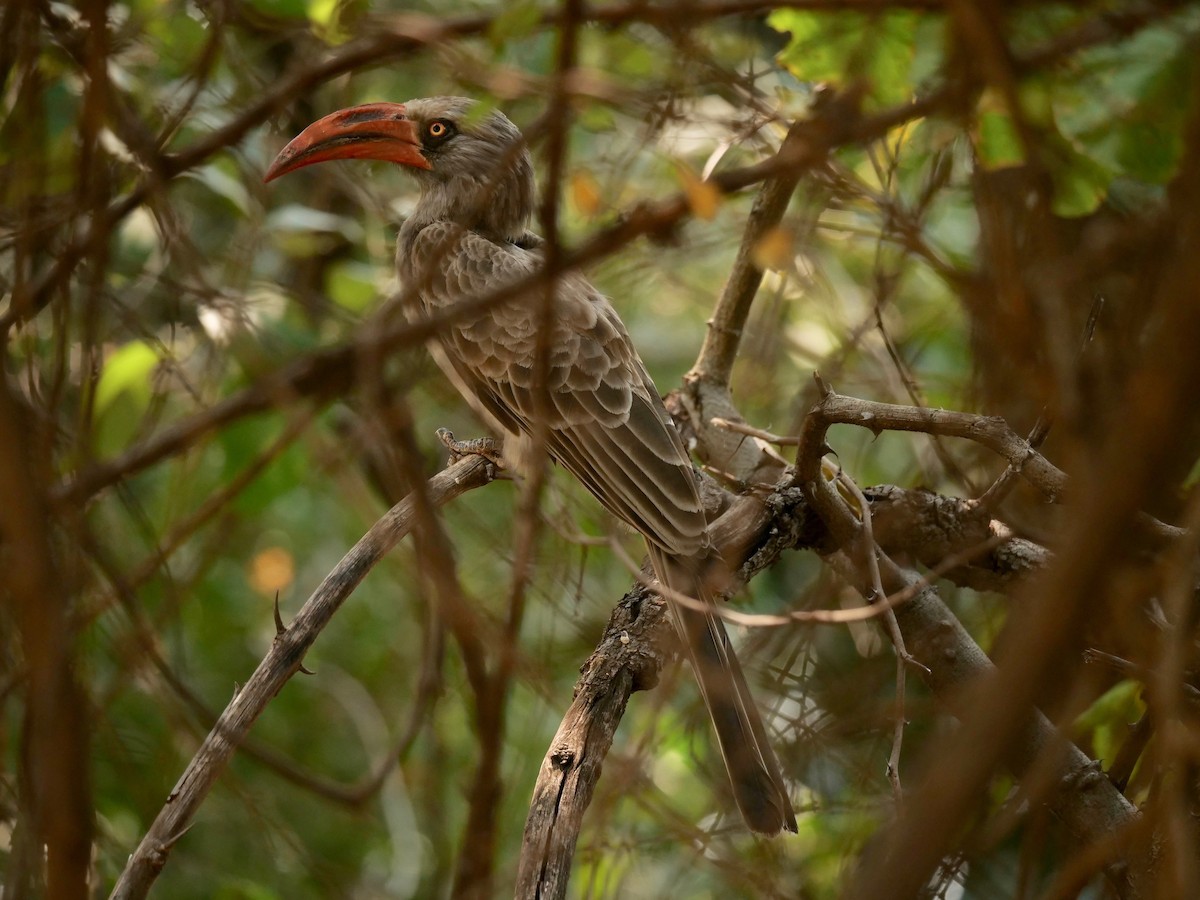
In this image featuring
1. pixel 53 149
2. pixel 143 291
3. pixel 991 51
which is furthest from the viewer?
pixel 143 291

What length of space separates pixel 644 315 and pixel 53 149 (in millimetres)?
3314

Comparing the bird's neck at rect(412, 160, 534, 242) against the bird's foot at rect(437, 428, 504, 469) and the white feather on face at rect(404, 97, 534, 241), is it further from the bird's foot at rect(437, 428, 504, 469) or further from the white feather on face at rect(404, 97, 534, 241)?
the bird's foot at rect(437, 428, 504, 469)

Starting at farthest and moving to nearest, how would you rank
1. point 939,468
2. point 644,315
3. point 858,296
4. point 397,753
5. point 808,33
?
point 644,315
point 858,296
point 939,468
point 808,33
point 397,753

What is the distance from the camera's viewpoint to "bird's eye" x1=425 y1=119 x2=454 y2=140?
13.5 ft

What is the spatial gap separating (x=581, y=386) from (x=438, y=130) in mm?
1268

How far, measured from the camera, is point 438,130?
412 cm

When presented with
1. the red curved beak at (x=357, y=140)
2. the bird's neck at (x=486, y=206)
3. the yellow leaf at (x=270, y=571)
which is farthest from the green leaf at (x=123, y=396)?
the yellow leaf at (x=270, y=571)

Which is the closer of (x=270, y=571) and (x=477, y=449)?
(x=477, y=449)

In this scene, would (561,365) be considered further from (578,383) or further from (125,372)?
(125,372)

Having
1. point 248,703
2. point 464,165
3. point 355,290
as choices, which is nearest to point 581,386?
point 464,165

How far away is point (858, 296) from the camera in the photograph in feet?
16.4

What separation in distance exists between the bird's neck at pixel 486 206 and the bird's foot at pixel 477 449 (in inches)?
34.5

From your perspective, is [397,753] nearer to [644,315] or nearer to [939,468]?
[939,468]

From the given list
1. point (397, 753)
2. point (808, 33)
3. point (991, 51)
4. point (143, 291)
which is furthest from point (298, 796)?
point (991, 51)
